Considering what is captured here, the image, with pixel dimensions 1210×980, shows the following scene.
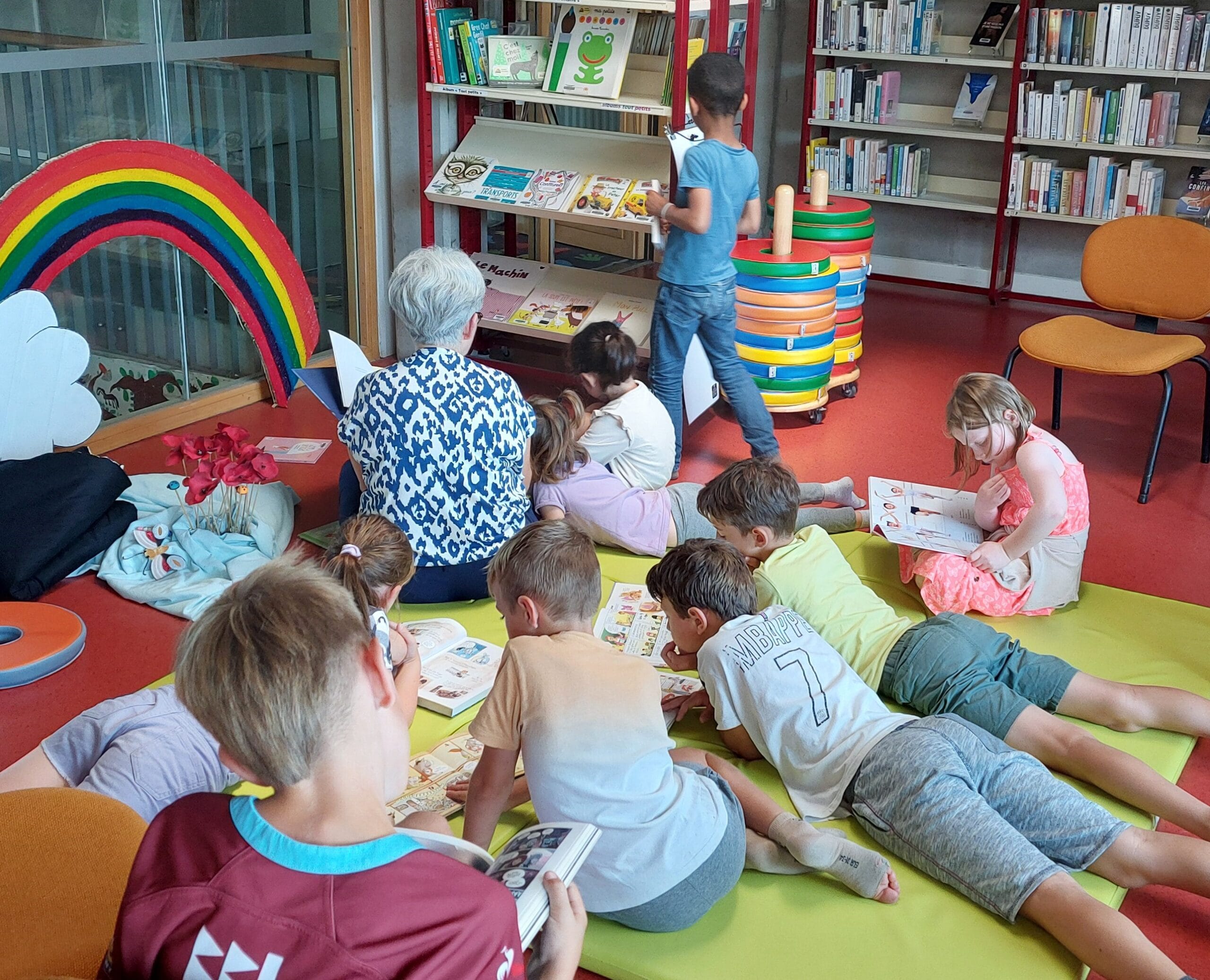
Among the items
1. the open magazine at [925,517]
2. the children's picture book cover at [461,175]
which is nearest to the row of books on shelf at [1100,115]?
the children's picture book cover at [461,175]

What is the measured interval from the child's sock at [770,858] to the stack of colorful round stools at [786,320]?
253cm

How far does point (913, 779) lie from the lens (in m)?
2.16

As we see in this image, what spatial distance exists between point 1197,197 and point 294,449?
4.55 meters

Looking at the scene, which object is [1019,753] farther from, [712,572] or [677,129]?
[677,129]

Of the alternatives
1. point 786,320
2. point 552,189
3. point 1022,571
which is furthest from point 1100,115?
point 1022,571

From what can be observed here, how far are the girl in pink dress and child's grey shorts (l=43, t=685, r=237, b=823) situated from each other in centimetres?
187

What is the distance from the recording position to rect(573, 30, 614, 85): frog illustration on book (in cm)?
454

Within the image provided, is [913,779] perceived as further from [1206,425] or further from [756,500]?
[1206,425]

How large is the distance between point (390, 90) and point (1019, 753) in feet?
13.0

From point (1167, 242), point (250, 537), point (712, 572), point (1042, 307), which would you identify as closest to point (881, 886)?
point (712, 572)

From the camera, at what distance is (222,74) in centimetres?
443

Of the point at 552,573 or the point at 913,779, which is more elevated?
the point at 552,573

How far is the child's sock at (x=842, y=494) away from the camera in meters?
3.87

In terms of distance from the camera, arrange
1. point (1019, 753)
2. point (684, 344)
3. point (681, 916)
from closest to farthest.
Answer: point (681, 916), point (1019, 753), point (684, 344)
